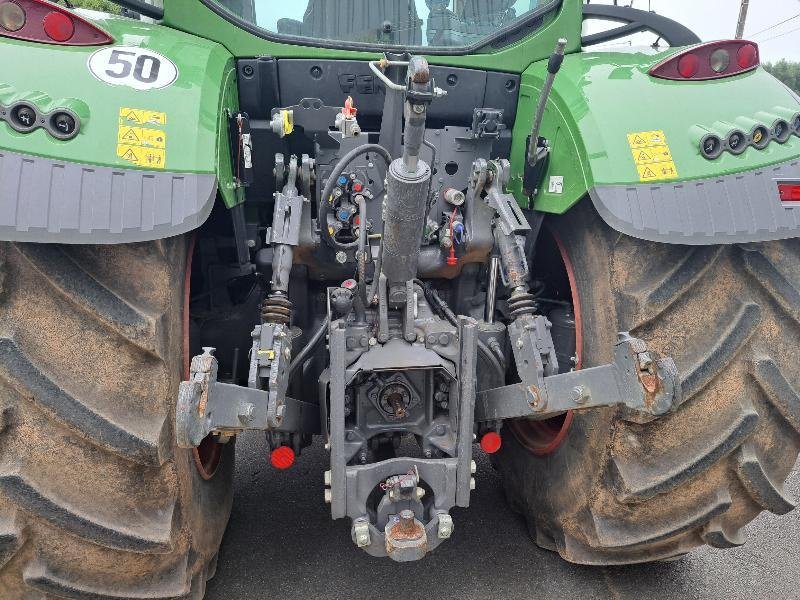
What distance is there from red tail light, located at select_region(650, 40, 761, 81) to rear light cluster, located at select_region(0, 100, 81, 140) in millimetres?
1655

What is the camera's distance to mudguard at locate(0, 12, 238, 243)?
145cm

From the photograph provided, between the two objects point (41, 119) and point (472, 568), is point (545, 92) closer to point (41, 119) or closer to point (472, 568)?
point (41, 119)

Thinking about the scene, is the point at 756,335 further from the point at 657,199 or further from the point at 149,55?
the point at 149,55

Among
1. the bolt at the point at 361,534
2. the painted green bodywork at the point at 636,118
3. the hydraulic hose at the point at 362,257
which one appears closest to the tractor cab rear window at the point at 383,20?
the painted green bodywork at the point at 636,118

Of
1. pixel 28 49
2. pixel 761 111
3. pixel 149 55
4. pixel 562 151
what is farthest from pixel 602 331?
pixel 28 49

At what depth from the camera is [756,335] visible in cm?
186

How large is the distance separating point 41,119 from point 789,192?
196 cm

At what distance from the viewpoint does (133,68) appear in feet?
5.67

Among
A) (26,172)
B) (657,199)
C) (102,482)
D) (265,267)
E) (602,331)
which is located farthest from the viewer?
(265,267)

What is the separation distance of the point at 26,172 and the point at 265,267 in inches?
35.7

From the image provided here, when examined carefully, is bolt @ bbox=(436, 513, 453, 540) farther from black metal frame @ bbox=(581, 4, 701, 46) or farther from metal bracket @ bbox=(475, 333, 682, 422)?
black metal frame @ bbox=(581, 4, 701, 46)

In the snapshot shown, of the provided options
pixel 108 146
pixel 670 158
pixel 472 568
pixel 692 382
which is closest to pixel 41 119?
pixel 108 146

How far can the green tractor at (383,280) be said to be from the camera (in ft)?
5.01

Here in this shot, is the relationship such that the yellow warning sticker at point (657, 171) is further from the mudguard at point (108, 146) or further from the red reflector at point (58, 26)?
the red reflector at point (58, 26)
